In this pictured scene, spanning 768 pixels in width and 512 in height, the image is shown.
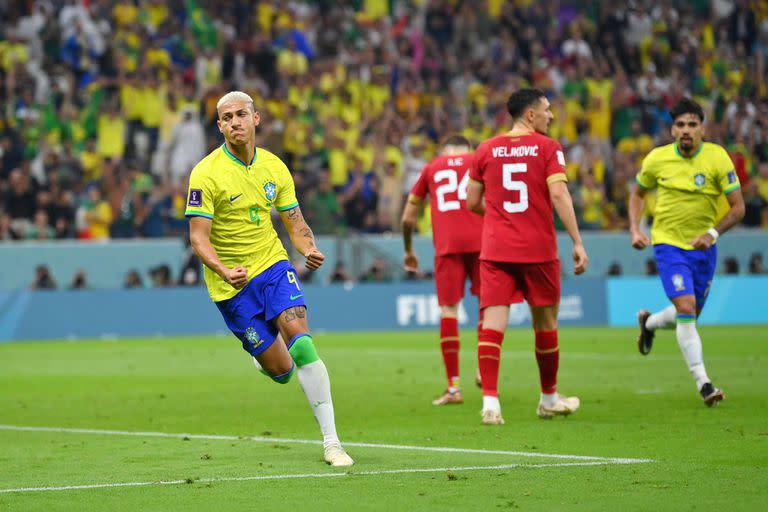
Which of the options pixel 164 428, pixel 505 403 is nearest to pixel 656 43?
pixel 505 403

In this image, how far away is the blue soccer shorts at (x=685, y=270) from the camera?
12.6 meters

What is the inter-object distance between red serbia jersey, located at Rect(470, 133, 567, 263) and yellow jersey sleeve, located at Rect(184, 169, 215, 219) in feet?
9.52

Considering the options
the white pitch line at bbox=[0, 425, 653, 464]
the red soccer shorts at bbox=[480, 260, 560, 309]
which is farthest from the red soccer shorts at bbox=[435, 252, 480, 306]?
the white pitch line at bbox=[0, 425, 653, 464]

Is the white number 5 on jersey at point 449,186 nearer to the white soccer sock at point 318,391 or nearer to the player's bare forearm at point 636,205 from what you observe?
the player's bare forearm at point 636,205

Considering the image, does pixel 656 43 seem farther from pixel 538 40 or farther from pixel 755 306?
pixel 755 306

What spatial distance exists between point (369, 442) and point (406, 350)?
1153 cm

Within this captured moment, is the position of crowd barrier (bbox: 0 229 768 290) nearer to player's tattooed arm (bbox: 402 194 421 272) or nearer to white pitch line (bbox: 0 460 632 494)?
player's tattooed arm (bbox: 402 194 421 272)

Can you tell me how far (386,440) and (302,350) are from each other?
4.76ft

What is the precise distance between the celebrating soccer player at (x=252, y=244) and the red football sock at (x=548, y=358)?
2.60 meters

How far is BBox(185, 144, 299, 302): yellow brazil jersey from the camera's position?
906cm

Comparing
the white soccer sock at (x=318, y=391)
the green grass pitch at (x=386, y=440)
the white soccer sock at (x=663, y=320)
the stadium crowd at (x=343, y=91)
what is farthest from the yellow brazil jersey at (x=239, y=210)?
the stadium crowd at (x=343, y=91)

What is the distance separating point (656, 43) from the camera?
3516cm

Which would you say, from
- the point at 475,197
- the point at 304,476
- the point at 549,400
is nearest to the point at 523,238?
the point at 475,197

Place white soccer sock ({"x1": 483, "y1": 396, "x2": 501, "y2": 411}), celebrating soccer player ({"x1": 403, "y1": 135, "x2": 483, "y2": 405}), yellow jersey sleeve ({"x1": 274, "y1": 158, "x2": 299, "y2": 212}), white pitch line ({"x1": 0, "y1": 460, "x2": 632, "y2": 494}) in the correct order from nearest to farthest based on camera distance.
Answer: white pitch line ({"x1": 0, "y1": 460, "x2": 632, "y2": 494})
yellow jersey sleeve ({"x1": 274, "y1": 158, "x2": 299, "y2": 212})
white soccer sock ({"x1": 483, "y1": 396, "x2": 501, "y2": 411})
celebrating soccer player ({"x1": 403, "y1": 135, "x2": 483, "y2": 405})
